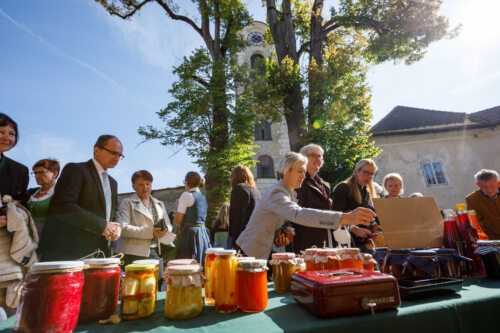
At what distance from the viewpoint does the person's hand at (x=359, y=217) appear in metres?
1.53

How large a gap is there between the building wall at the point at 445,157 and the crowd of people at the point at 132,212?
12.2m

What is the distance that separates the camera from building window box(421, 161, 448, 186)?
Answer: 14.1m

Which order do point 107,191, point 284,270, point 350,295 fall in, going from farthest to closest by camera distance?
point 107,191, point 284,270, point 350,295

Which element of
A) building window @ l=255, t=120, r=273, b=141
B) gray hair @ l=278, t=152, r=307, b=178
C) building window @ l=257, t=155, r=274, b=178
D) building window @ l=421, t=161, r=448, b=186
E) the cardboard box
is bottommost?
the cardboard box

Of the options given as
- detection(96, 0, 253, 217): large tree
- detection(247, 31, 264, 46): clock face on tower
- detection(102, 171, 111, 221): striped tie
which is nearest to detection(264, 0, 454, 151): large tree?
detection(96, 0, 253, 217): large tree

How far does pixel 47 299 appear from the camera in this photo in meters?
0.84

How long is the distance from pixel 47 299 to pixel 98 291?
216mm

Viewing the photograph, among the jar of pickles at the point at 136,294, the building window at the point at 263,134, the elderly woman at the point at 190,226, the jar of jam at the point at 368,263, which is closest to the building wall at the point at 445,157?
the building window at the point at 263,134

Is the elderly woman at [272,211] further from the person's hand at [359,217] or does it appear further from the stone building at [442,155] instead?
the stone building at [442,155]

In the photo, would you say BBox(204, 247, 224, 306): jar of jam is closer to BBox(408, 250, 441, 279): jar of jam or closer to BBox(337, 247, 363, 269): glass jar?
BBox(337, 247, 363, 269): glass jar

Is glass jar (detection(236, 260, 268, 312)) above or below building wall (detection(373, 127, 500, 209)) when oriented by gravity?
below

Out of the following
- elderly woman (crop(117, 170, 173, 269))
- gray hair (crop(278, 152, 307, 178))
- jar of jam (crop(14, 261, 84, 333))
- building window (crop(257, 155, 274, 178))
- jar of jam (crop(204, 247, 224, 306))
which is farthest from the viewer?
building window (crop(257, 155, 274, 178))

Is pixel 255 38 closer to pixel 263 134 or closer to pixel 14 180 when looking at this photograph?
pixel 263 134

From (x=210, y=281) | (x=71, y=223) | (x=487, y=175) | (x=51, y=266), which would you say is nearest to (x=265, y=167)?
(x=487, y=175)
